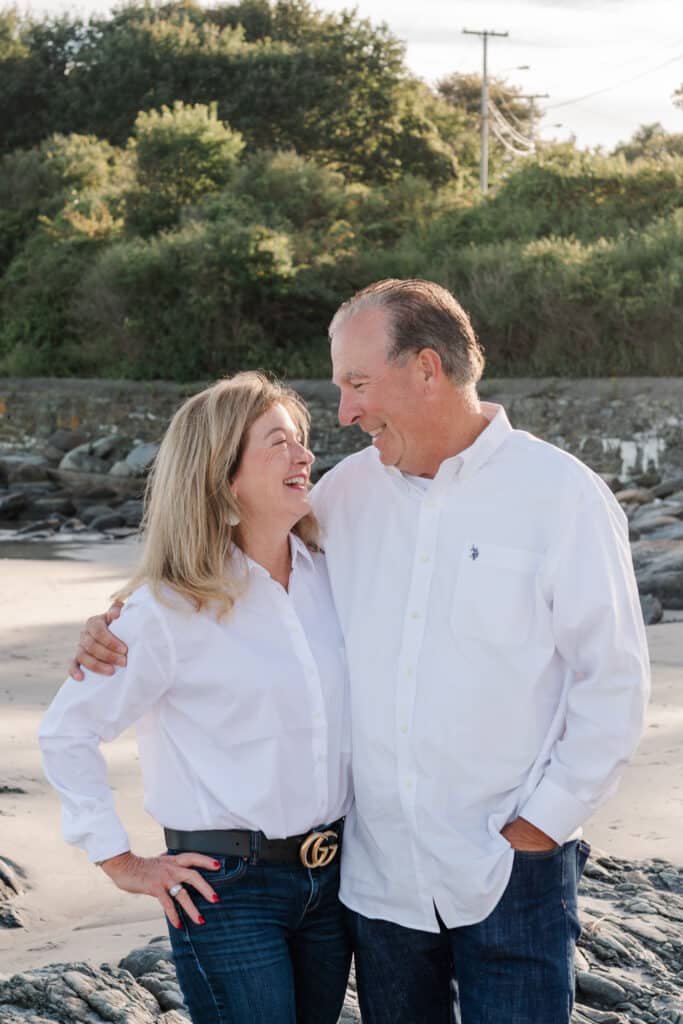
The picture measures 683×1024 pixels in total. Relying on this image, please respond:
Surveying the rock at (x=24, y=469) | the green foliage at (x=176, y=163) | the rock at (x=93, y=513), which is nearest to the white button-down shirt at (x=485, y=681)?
the rock at (x=93, y=513)

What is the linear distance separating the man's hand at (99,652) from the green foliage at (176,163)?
28257mm

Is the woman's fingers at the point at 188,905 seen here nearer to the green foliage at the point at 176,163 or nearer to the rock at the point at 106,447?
the rock at the point at 106,447

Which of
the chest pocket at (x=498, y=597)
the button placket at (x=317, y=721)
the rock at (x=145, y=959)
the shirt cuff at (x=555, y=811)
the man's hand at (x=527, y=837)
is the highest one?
the chest pocket at (x=498, y=597)

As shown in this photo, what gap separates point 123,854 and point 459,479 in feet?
3.16

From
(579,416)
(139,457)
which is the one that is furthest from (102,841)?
(139,457)

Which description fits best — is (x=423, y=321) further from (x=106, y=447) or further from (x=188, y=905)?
(x=106, y=447)

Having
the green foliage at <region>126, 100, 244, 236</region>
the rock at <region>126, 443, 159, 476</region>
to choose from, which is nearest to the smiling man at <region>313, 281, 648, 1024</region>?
the rock at <region>126, 443, 159, 476</region>

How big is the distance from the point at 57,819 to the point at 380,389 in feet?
11.7

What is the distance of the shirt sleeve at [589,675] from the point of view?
7.79ft

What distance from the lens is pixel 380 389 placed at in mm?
2672

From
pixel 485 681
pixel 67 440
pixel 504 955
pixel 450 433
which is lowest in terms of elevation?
pixel 67 440

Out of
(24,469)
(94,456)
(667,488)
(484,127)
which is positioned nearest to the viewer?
(667,488)

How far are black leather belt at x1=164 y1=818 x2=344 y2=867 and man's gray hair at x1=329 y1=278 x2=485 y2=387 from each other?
0.96 m

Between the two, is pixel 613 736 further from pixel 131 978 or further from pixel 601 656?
pixel 131 978
